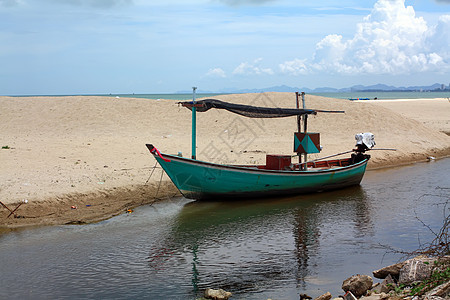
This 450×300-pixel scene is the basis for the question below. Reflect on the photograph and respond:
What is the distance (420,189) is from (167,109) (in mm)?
17123

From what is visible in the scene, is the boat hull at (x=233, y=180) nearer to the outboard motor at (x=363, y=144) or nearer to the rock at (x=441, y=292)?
the outboard motor at (x=363, y=144)

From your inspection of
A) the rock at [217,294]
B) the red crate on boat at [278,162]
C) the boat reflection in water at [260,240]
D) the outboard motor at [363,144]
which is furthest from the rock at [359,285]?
the outboard motor at [363,144]

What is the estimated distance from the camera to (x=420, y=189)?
17500 mm

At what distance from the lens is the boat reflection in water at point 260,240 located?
30.7ft

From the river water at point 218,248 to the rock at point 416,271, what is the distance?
122cm

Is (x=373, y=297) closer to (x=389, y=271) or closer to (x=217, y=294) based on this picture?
(x=389, y=271)

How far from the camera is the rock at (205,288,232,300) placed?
328 inches

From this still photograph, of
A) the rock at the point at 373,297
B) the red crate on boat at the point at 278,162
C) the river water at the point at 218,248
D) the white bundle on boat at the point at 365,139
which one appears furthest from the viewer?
the white bundle on boat at the point at 365,139

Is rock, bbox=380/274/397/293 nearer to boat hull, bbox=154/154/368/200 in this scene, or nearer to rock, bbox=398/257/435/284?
rock, bbox=398/257/435/284

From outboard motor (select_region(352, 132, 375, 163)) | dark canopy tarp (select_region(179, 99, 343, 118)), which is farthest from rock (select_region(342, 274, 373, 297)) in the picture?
outboard motor (select_region(352, 132, 375, 163))

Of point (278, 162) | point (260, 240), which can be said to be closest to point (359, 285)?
point (260, 240)

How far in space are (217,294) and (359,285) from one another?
2.45 metres

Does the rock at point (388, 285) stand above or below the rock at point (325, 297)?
above

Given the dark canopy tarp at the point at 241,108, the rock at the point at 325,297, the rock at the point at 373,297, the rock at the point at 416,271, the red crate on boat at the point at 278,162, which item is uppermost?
the dark canopy tarp at the point at 241,108
